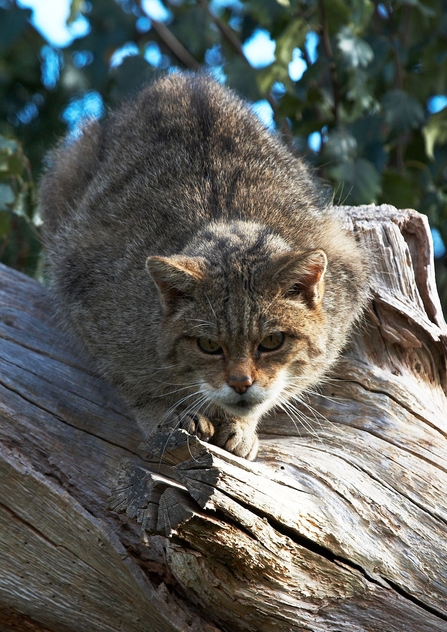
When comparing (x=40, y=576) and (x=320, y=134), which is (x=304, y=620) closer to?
(x=40, y=576)

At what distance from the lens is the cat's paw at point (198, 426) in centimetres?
331

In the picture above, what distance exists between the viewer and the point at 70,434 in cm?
366

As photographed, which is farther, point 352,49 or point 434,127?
point 434,127

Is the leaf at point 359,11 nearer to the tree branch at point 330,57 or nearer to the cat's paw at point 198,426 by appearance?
the tree branch at point 330,57

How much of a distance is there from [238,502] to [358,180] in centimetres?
305

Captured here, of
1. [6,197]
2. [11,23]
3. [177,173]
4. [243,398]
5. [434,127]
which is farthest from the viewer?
[11,23]

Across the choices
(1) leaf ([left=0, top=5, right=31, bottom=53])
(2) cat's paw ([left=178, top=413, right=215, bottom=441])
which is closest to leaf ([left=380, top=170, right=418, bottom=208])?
(2) cat's paw ([left=178, top=413, right=215, bottom=441])

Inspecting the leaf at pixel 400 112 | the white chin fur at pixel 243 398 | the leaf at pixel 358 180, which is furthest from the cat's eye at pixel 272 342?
the leaf at pixel 400 112

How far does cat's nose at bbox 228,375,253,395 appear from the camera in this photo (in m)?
3.43

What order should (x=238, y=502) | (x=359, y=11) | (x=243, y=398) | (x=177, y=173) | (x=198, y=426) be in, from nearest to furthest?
(x=238, y=502) → (x=198, y=426) → (x=243, y=398) → (x=177, y=173) → (x=359, y=11)

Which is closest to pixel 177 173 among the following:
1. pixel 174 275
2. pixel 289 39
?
pixel 174 275

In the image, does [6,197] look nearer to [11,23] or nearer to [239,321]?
[11,23]

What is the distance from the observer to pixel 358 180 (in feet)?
17.1

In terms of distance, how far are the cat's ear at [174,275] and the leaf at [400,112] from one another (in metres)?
2.50
